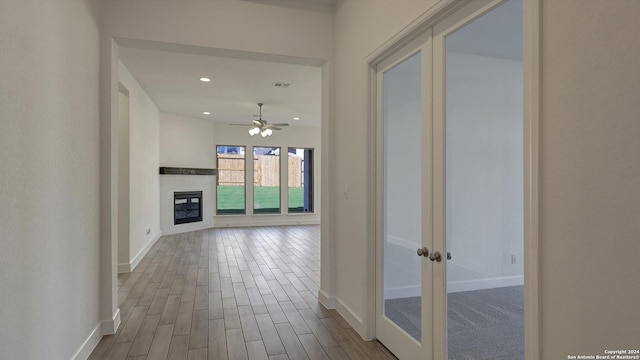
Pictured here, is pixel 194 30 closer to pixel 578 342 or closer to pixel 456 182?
pixel 456 182

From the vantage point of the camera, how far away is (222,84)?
18.9 feet

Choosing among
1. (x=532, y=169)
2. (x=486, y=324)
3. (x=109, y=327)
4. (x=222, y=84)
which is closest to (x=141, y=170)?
(x=222, y=84)

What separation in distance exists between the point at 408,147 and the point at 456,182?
52cm

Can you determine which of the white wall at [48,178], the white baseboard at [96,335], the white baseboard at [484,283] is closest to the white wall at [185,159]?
the white baseboard at [96,335]

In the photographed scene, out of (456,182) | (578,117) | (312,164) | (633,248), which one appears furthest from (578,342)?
(312,164)

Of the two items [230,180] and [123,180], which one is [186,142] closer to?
[230,180]

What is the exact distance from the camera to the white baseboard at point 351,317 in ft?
9.36

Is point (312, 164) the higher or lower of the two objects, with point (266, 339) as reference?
higher

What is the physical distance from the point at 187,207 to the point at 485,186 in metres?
8.26

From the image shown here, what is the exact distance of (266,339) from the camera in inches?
110

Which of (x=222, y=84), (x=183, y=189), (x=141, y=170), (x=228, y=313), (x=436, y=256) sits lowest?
(x=228, y=313)

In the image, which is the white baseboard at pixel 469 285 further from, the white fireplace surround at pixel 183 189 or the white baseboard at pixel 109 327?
the white fireplace surround at pixel 183 189

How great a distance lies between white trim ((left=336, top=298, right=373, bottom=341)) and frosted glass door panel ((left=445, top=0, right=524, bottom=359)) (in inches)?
36.7

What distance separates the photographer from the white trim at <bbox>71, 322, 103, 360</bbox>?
7.88 feet
